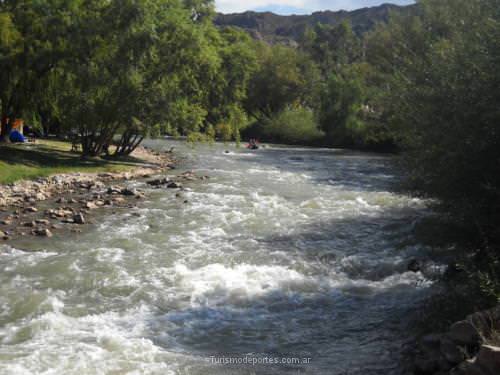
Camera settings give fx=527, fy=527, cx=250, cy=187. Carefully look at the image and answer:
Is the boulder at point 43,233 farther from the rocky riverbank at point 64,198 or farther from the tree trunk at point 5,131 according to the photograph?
the tree trunk at point 5,131

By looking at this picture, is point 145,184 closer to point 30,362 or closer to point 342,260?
point 342,260

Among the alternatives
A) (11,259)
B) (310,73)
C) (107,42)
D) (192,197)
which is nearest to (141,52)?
(107,42)

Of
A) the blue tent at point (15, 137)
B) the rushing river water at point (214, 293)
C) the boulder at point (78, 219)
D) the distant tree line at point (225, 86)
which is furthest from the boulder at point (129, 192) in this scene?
the blue tent at point (15, 137)

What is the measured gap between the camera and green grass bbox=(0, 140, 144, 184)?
2358 cm

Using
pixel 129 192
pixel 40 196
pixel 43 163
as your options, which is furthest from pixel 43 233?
pixel 43 163

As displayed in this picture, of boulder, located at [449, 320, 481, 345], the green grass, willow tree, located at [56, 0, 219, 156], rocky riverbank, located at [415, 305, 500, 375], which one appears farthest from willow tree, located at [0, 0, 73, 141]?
boulder, located at [449, 320, 481, 345]

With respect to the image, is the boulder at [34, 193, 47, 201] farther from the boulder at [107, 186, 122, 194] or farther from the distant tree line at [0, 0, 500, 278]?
the distant tree line at [0, 0, 500, 278]

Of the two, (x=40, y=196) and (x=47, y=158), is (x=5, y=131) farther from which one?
(x=40, y=196)

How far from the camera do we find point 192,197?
22.6m

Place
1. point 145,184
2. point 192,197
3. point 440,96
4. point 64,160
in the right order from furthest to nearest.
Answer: point 64,160 → point 145,184 → point 192,197 → point 440,96

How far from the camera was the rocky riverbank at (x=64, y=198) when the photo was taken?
53.8ft

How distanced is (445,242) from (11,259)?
34.5 ft

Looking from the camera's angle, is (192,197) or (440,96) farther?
(192,197)

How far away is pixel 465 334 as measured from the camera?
6.86m
